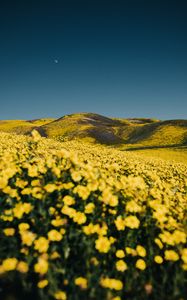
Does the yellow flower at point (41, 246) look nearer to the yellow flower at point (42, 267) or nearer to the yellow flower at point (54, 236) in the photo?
the yellow flower at point (54, 236)

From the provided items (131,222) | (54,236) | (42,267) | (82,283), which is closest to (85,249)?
(54,236)

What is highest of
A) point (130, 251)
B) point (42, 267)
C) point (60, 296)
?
point (42, 267)

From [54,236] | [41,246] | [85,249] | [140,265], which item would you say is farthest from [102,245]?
[41,246]

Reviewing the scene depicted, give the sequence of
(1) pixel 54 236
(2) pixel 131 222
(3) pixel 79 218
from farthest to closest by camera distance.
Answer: (2) pixel 131 222, (3) pixel 79 218, (1) pixel 54 236

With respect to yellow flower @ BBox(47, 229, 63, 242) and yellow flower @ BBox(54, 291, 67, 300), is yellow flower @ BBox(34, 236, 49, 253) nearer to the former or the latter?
yellow flower @ BBox(47, 229, 63, 242)

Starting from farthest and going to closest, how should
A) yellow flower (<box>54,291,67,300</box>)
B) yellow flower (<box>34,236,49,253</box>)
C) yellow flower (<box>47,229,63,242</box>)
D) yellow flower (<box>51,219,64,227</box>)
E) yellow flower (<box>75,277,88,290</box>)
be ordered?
yellow flower (<box>51,219,64,227</box>)
yellow flower (<box>47,229,63,242</box>)
yellow flower (<box>34,236,49,253</box>)
yellow flower (<box>75,277,88,290</box>)
yellow flower (<box>54,291,67,300</box>)

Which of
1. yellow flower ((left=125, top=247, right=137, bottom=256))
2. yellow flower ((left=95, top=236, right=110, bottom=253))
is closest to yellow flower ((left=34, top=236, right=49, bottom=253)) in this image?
yellow flower ((left=95, top=236, right=110, bottom=253))

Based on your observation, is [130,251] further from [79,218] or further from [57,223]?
[57,223]

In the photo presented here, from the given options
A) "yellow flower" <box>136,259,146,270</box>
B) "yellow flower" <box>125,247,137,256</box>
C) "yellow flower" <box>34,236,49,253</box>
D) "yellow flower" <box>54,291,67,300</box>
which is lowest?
"yellow flower" <box>54,291,67,300</box>

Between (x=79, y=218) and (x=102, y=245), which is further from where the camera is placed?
(x=79, y=218)

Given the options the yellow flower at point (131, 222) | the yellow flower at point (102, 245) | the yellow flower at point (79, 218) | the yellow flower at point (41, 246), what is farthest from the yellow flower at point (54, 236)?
the yellow flower at point (131, 222)

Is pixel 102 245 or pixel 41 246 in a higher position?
pixel 41 246

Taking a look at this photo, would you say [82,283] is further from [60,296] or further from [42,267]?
[42,267]

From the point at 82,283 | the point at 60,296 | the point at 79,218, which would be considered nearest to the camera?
the point at 60,296
